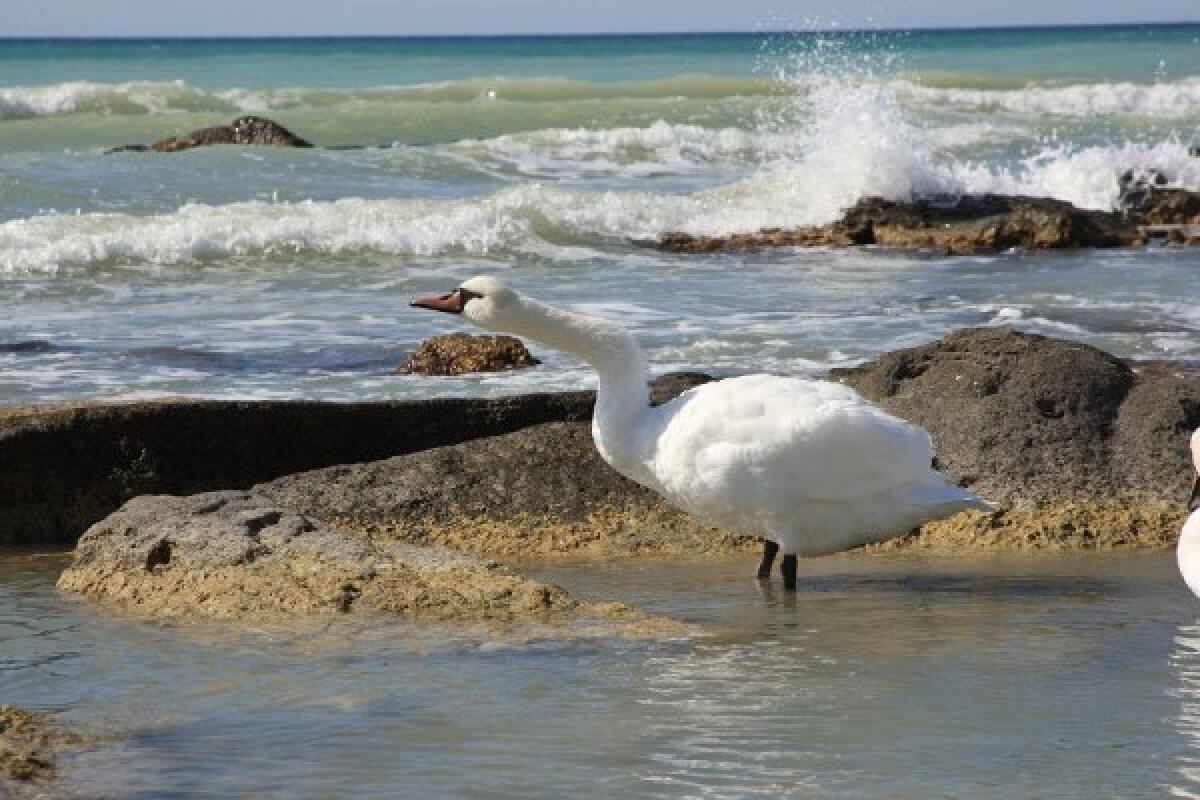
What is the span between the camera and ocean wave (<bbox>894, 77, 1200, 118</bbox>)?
40.7m

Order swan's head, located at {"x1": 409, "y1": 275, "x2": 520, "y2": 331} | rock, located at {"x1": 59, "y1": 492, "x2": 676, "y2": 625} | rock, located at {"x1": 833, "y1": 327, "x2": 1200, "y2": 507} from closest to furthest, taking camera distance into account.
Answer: rock, located at {"x1": 59, "y1": 492, "x2": 676, "y2": 625}, swan's head, located at {"x1": 409, "y1": 275, "x2": 520, "y2": 331}, rock, located at {"x1": 833, "y1": 327, "x2": 1200, "y2": 507}

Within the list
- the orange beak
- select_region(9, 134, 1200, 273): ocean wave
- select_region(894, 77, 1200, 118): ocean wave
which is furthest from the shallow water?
select_region(894, 77, 1200, 118): ocean wave

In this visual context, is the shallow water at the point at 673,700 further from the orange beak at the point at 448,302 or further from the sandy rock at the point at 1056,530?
the orange beak at the point at 448,302

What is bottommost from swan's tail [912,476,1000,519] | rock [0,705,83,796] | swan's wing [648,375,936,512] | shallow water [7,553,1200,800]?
shallow water [7,553,1200,800]

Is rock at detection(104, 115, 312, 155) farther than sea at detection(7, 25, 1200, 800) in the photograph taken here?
Yes

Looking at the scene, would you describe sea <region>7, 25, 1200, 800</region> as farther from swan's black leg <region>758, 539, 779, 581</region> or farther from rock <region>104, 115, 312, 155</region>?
rock <region>104, 115, 312, 155</region>

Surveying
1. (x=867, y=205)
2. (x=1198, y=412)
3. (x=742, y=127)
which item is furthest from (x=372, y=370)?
(x=742, y=127)

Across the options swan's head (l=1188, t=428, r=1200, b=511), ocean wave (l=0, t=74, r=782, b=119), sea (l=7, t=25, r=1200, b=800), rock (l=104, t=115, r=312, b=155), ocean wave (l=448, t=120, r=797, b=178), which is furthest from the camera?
ocean wave (l=0, t=74, r=782, b=119)

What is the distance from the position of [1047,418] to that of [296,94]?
37049mm

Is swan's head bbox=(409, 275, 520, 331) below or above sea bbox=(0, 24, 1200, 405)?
above

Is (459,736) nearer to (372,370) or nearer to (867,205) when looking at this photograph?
(372,370)

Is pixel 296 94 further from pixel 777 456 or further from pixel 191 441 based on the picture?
pixel 777 456

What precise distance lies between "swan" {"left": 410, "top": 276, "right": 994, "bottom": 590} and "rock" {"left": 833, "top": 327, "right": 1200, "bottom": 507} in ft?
3.25

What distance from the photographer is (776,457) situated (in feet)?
21.7
